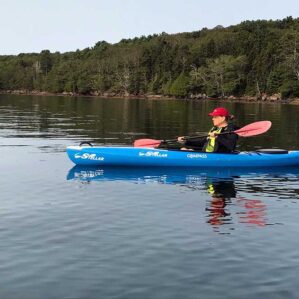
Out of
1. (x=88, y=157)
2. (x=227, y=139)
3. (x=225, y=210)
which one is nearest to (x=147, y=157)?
(x=88, y=157)

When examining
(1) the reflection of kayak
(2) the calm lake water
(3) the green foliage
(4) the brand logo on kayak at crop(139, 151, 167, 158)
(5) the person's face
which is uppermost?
(3) the green foliage

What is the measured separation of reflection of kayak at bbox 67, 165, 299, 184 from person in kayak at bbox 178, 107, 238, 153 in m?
0.78

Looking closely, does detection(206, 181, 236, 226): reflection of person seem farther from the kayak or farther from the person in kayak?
the person in kayak

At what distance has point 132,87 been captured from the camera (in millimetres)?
131000

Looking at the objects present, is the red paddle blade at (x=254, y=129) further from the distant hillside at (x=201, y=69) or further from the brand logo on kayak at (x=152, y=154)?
the distant hillside at (x=201, y=69)

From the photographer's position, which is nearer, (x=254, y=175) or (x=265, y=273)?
(x=265, y=273)

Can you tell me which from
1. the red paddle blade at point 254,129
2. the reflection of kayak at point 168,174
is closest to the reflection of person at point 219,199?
the reflection of kayak at point 168,174

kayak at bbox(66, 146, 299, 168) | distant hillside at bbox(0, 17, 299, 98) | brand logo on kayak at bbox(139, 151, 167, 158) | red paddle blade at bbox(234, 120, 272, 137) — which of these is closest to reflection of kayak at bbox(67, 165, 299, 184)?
kayak at bbox(66, 146, 299, 168)

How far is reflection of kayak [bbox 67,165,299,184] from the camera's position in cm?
1477

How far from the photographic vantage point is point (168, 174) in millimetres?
15680

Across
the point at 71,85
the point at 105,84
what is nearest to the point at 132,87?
the point at 105,84

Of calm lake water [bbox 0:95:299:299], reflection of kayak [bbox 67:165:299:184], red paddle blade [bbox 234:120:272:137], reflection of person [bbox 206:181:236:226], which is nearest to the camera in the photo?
calm lake water [bbox 0:95:299:299]

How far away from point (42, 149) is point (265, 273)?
1451 centimetres

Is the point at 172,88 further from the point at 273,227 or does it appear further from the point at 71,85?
the point at 273,227
